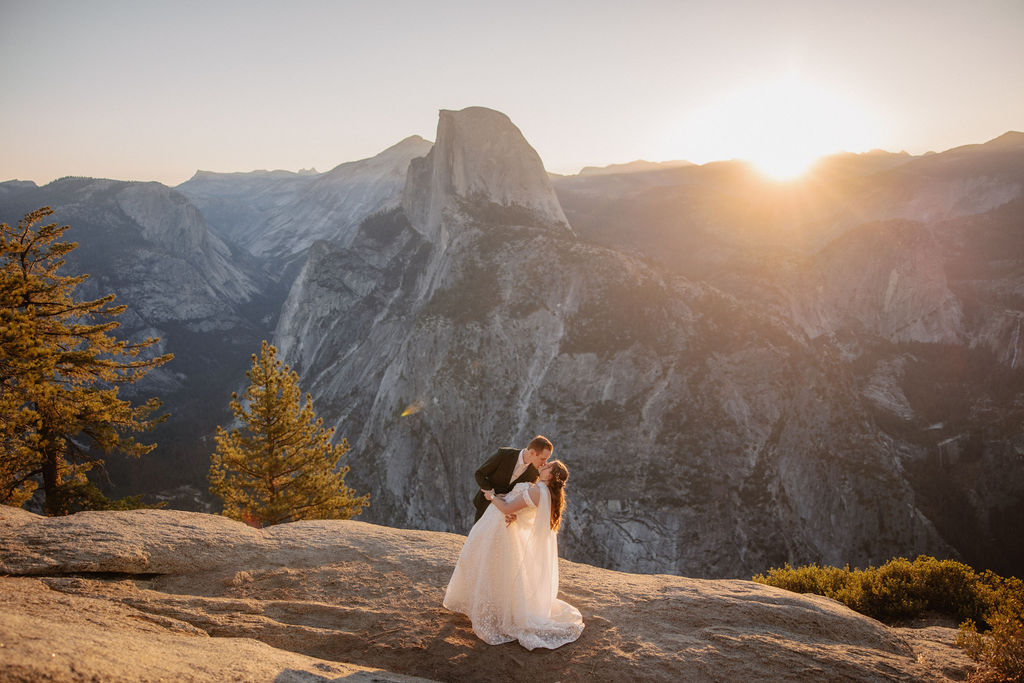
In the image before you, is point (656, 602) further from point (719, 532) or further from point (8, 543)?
point (719, 532)

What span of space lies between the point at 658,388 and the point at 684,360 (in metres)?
3.27

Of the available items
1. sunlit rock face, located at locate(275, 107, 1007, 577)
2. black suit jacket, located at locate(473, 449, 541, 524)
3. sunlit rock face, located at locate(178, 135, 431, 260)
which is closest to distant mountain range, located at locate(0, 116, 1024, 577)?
sunlit rock face, located at locate(275, 107, 1007, 577)

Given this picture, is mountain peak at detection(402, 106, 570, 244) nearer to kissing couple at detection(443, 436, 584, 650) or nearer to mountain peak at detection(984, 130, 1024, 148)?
kissing couple at detection(443, 436, 584, 650)

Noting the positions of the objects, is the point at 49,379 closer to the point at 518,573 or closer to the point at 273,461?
the point at 273,461

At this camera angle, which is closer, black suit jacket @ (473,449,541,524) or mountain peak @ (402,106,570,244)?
black suit jacket @ (473,449,541,524)

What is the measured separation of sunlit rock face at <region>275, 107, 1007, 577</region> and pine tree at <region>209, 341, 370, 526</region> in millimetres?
17975

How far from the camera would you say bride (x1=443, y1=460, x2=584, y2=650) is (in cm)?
733

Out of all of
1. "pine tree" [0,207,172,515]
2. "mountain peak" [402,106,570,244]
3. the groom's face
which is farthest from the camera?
"mountain peak" [402,106,570,244]

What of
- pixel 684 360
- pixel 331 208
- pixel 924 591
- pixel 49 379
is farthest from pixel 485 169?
pixel 331 208

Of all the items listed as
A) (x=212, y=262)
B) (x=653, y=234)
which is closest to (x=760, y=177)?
(x=653, y=234)

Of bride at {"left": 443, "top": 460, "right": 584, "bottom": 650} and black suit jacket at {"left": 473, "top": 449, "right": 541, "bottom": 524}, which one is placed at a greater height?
black suit jacket at {"left": 473, "top": 449, "right": 541, "bottom": 524}

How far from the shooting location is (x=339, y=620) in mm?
7672

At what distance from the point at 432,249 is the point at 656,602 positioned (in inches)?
2367

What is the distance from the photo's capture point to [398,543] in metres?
10.8
